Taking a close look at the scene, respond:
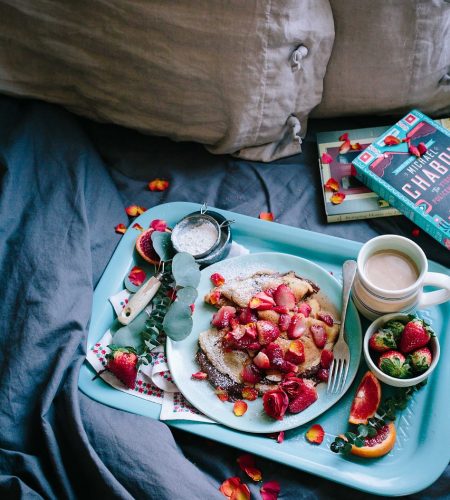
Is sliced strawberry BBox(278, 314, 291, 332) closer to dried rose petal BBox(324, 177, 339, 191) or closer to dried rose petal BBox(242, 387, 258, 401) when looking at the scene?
dried rose petal BBox(242, 387, 258, 401)

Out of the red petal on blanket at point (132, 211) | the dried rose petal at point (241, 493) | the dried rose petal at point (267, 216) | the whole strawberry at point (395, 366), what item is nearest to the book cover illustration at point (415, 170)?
the dried rose petal at point (267, 216)

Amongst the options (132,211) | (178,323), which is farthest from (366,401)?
(132,211)

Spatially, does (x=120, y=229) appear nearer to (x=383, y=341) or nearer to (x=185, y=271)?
(x=185, y=271)

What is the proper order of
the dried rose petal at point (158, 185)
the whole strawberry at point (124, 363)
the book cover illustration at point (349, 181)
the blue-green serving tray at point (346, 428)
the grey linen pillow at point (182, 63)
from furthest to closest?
the dried rose petal at point (158, 185) → the book cover illustration at point (349, 181) → the grey linen pillow at point (182, 63) → the whole strawberry at point (124, 363) → the blue-green serving tray at point (346, 428)

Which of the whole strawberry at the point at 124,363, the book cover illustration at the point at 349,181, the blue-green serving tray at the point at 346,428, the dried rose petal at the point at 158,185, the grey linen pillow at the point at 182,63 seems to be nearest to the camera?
the blue-green serving tray at the point at 346,428

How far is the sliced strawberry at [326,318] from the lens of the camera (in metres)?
1.28

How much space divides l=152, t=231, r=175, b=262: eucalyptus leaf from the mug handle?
54 cm

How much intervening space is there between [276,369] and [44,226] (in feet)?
1.98

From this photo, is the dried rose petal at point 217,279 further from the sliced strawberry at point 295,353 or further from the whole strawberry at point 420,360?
the whole strawberry at point 420,360

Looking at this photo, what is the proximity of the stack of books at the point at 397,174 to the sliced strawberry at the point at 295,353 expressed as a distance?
37 cm

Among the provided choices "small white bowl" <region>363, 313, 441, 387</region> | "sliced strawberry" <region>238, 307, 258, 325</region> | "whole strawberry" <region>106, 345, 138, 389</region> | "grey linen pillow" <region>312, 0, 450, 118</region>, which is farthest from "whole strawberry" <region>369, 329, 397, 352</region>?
"grey linen pillow" <region>312, 0, 450, 118</region>

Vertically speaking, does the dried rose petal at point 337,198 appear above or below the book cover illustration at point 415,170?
below

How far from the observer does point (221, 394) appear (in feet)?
4.12

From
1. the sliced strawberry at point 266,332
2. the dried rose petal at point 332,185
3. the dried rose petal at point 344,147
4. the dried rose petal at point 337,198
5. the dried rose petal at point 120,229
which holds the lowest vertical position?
the dried rose petal at point 120,229
